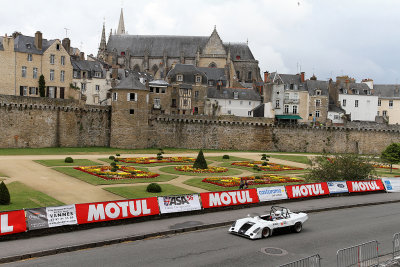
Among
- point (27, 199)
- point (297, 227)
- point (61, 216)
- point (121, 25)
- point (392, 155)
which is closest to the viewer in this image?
point (61, 216)

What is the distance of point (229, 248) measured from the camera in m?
19.7

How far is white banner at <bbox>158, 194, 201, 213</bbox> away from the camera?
2478 cm

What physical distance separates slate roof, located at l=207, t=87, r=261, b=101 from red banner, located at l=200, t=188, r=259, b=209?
177ft

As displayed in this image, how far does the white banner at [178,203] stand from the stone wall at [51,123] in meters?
40.2

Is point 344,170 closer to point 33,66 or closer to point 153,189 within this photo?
point 153,189

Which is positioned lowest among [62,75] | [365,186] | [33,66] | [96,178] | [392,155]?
[365,186]

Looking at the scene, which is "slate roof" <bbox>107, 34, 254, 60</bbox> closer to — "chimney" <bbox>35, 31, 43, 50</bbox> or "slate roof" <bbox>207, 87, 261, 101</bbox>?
"slate roof" <bbox>207, 87, 261, 101</bbox>

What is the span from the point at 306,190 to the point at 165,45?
76.1 metres

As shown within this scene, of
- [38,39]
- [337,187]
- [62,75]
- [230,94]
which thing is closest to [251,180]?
[337,187]

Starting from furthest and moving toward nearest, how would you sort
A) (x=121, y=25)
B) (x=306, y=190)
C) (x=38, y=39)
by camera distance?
(x=121, y=25) < (x=38, y=39) < (x=306, y=190)

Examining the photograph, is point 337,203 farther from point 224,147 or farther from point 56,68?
point 56,68

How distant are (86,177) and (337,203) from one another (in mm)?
19875

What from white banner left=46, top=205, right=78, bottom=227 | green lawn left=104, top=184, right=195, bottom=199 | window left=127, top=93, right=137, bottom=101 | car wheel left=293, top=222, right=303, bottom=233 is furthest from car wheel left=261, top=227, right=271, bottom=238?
window left=127, top=93, right=137, bottom=101

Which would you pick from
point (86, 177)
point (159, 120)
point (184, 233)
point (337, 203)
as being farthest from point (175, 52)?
point (184, 233)
